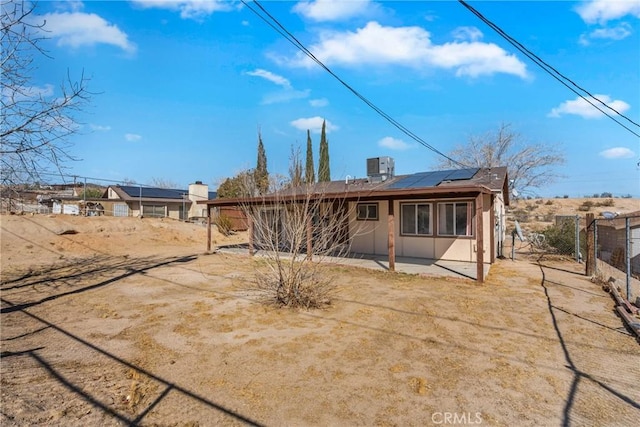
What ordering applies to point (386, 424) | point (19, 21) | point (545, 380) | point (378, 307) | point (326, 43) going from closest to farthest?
point (386, 424) → point (545, 380) → point (19, 21) → point (378, 307) → point (326, 43)

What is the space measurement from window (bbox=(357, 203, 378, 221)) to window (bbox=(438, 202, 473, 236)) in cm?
250

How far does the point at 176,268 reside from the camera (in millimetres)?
11516

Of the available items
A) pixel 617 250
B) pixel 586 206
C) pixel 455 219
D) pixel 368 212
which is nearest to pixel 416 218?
pixel 455 219

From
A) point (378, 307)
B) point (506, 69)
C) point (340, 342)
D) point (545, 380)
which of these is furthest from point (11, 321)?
point (506, 69)

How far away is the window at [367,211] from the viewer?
531 inches

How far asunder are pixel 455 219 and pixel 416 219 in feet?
4.44

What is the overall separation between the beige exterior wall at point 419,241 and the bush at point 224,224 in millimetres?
12109

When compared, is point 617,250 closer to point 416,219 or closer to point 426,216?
point 426,216

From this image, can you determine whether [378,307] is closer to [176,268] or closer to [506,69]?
[176,268]

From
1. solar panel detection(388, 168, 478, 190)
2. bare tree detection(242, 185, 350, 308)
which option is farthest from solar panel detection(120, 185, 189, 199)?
bare tree detection(242, 185, 350, 308)

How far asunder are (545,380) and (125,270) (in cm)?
1158

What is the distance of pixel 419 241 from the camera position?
12.4m

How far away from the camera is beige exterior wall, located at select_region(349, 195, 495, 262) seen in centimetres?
1152

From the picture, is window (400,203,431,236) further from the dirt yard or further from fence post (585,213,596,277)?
fence post (585,213,596,277)
